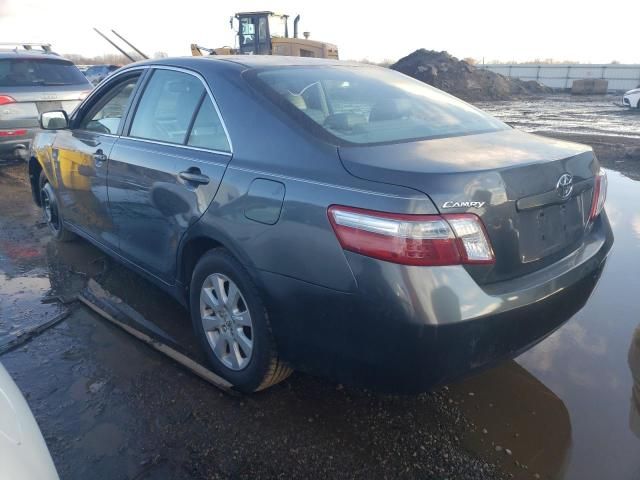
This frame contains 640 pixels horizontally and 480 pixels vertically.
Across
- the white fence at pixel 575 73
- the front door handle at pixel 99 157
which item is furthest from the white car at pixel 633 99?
the front door handle at pixel 99 157

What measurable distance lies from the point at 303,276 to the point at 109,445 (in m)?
1.20

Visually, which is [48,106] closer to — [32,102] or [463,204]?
[32,102]

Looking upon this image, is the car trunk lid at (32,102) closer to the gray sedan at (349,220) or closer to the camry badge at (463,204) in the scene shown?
the gray sedan at (349,220)

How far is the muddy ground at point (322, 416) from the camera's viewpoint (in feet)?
7.25

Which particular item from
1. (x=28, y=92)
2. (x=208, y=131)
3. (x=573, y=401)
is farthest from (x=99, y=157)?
(x=28, y=92)

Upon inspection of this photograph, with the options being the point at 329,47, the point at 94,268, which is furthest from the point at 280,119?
the point at 329,47

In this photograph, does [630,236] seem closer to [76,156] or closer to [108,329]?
[108,329]

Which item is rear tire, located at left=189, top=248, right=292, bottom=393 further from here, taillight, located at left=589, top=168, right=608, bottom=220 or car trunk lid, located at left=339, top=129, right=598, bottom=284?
taillight, located at left=589, top=168, right=608, bottom=220

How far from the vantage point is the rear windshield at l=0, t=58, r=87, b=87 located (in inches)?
290

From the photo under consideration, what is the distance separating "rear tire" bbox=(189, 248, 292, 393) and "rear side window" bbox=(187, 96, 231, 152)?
545 millimetres

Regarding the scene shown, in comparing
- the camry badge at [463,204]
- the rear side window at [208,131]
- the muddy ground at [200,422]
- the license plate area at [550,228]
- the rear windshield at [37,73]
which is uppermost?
the rear windshield at [37,73]

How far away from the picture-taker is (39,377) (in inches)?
112

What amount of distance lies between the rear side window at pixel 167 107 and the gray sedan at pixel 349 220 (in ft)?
0.04

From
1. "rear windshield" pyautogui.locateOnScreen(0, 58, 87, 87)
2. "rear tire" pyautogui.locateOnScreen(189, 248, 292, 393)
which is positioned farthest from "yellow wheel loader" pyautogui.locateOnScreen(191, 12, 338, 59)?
"rear tire" pyautogui.locateOnScreen(189, 248, 292, 393)
